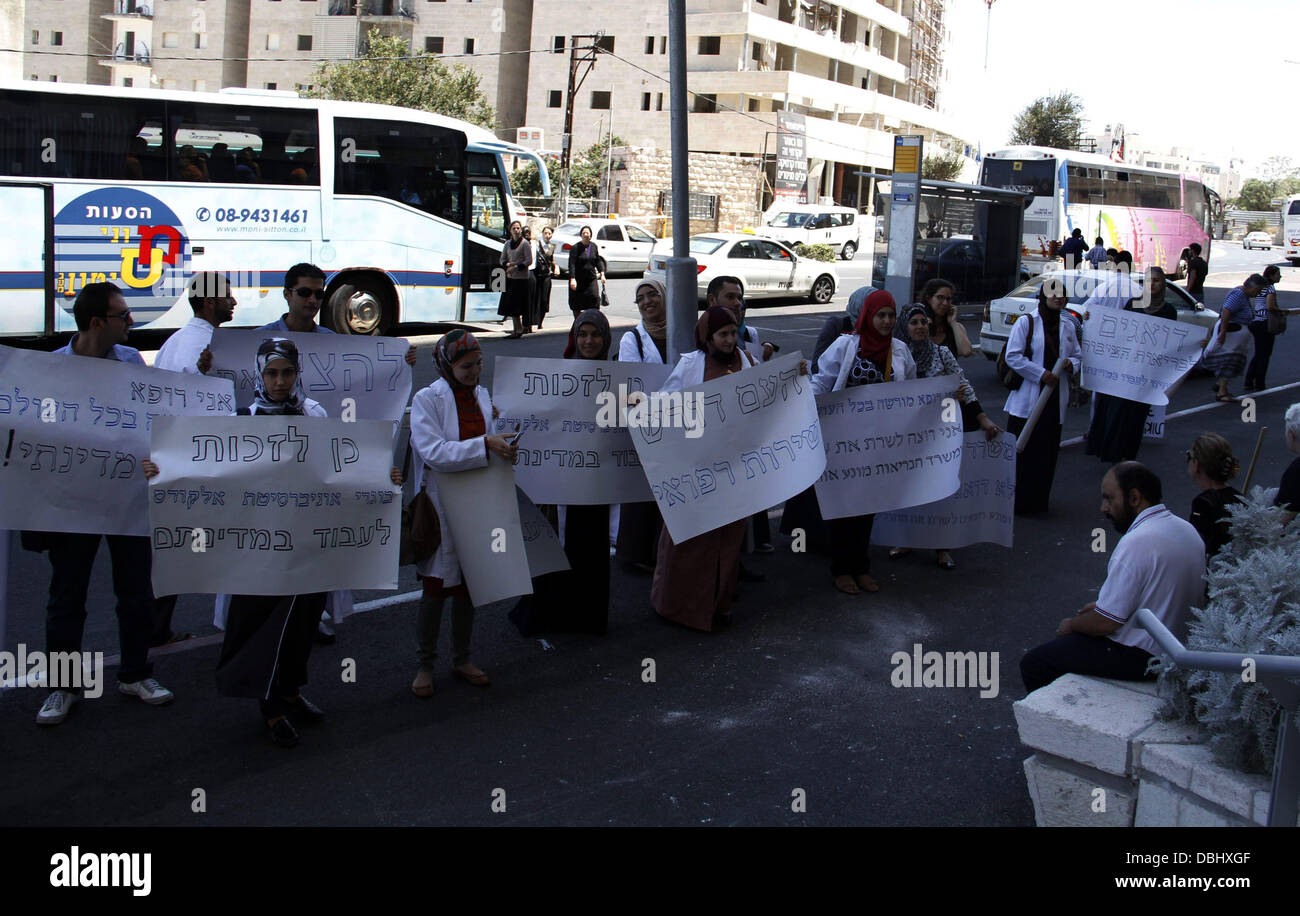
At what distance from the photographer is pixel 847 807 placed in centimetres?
447

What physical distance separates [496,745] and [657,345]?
3112mm

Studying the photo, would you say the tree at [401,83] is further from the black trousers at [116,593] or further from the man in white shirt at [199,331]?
the black trousers at [116,593]

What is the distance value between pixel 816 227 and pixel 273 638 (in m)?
39.4

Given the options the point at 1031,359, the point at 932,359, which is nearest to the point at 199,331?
the point at 932,359

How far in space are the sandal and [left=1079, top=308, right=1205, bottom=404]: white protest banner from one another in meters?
5.99

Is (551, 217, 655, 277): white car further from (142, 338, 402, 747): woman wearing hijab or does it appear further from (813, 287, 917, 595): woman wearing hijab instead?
(142, 338, 402, 747): woman wearing hijab

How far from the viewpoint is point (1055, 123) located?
65.1 meters

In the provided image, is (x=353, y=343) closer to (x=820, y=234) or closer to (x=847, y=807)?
(x=847, y=807)

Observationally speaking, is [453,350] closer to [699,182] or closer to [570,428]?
[570,428]

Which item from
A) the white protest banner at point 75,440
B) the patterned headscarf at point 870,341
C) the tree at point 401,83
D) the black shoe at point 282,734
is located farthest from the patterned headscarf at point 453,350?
the tree at point 401,83

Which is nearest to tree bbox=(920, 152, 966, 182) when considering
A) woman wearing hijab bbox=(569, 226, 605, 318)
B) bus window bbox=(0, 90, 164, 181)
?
woman wearing hijab bbox=(569, 226, 605, 318)

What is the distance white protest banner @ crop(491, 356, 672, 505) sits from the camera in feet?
19.9

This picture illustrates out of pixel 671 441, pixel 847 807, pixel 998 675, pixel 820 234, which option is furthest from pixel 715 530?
pixel 820 234

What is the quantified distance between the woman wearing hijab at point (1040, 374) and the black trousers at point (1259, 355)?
7944 millimetres
